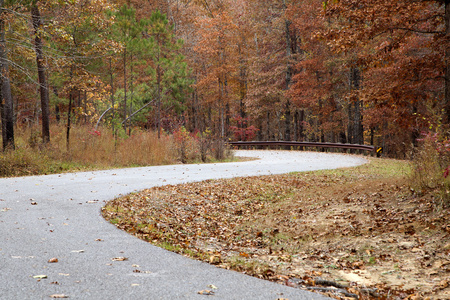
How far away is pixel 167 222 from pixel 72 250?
100.0 inches

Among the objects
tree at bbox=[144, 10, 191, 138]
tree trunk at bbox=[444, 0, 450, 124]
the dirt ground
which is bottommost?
the dirt ground

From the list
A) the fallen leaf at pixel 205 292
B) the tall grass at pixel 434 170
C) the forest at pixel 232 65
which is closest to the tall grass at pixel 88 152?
the forest at pixel 232 65

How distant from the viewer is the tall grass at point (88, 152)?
14445mm

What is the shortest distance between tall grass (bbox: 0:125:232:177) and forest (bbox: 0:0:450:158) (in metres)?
0.67

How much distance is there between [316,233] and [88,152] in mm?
13216

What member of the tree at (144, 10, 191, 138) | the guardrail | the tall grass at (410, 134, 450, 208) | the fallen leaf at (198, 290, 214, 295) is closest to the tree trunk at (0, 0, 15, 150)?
the tree at (144, 10, 191, 138)

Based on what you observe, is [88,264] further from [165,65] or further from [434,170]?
[165,65]

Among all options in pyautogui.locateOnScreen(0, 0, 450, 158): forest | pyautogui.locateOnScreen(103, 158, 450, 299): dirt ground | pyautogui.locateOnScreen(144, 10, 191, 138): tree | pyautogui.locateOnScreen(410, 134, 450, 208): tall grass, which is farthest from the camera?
pyautogui.locateOnScreen(144, 10, 191, 138): tree

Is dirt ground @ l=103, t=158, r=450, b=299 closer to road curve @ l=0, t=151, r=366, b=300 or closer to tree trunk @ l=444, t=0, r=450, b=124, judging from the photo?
road curve @ l=0, t=151, r=366, b=300

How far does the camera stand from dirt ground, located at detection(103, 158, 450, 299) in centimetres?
479

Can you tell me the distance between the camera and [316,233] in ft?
23.2

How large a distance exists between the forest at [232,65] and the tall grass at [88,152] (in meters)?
0.67

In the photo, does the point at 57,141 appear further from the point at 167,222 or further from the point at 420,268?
the point at 420,268

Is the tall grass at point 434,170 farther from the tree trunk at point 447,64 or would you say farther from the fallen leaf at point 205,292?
the fallen leaf at point 205,292
